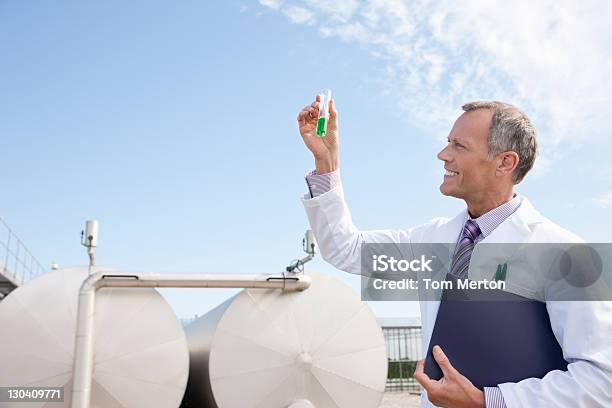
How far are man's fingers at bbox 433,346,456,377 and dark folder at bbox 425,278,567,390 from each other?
0.11 ft

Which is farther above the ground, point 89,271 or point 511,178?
point 89,271

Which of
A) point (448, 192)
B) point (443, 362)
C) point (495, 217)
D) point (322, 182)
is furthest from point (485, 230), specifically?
point (322, 182)

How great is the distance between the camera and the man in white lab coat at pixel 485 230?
5.91 ft

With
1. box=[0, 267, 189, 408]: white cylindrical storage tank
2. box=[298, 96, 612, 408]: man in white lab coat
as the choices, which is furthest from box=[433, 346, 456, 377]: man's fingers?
box=[0, 267, 189, 408]: white cylindrical storage tank

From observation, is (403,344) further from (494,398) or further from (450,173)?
(494,398)

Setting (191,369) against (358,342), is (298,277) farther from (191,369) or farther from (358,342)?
(191,369)

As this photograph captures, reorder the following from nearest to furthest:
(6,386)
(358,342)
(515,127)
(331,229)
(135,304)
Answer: (515,127) < (331,229) < (6,386) < (135,304) < (358,342)

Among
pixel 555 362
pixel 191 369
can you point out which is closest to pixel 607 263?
pixel 555 362

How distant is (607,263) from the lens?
6.66 feet

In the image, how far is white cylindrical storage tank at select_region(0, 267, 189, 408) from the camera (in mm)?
9211

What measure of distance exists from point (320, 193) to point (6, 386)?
8.59 meters

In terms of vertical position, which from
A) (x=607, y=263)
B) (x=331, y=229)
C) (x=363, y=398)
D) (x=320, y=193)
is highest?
(x=320, y=193)

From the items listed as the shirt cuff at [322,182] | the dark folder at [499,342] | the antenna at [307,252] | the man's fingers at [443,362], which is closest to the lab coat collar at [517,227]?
the dark folder at [499,342]

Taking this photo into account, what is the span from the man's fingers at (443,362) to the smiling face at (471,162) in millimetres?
703
